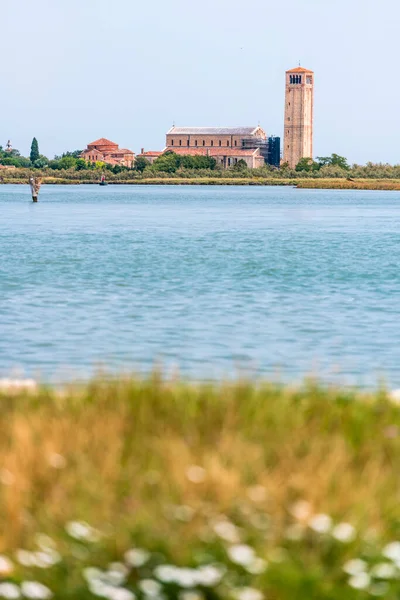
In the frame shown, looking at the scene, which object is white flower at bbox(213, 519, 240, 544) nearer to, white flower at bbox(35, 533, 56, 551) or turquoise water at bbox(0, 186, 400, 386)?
white flower at bbox(35, 533, 56, 551)

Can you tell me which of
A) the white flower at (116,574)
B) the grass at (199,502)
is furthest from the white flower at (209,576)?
the white flower at (116,574)

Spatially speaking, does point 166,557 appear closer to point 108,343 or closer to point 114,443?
point 114,443

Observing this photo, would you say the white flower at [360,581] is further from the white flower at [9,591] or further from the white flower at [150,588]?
the white flower at [9,591]

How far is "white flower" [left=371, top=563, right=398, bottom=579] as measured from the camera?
4.83 meters

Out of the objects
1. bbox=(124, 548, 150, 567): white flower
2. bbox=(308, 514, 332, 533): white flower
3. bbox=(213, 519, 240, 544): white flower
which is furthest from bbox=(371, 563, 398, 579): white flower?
bbox=(124, 548, 150, 567): white flower

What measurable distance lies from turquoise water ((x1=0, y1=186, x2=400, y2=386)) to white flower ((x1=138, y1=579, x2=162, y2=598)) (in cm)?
354

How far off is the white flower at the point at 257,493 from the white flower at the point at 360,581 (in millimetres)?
714

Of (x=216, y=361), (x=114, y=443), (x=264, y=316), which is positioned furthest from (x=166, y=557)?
(x=264, y=316)

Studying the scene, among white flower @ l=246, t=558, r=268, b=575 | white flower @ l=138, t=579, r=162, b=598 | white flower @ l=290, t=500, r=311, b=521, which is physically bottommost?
white flower @ l=138, t=579, r=162, b=598

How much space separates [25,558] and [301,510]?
133 centimetres

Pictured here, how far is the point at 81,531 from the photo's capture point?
5.09 metres

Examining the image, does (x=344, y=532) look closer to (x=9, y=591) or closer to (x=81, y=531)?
(x=81, y=531)

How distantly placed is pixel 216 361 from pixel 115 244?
32455 mm

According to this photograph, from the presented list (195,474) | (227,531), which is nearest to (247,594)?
(227,531)
